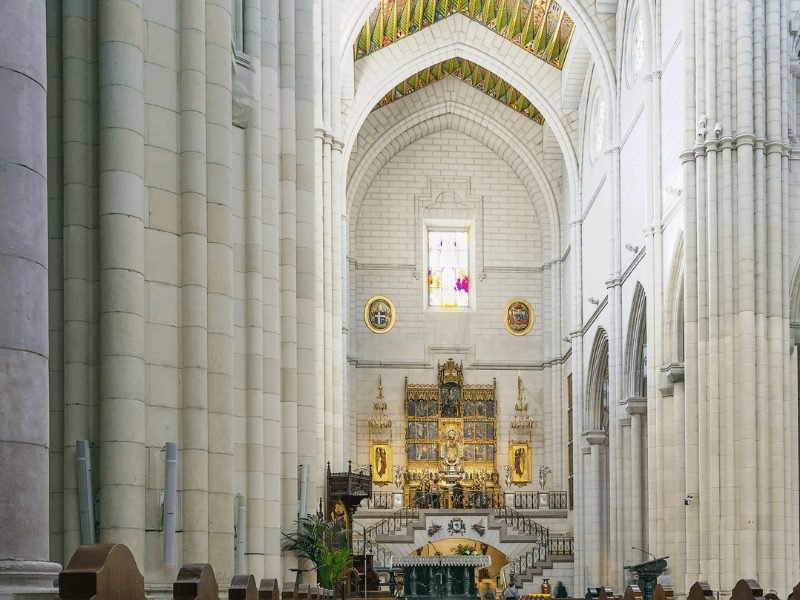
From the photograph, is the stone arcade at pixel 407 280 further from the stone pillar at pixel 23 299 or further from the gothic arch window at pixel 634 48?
the gothic arch window at pixel 634 48

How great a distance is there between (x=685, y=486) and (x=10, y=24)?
72.0 feet

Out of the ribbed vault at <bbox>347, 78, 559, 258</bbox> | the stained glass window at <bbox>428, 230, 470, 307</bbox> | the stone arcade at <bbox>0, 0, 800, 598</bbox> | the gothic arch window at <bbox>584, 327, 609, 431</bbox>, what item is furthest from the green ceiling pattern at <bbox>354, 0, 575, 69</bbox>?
the gothic arch window at <bbox>584, 327, 609, 431</bbox>

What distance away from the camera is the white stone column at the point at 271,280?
42.3ft

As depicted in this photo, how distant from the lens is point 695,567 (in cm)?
2305

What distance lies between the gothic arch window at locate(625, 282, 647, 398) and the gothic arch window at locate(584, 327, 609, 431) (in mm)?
4225

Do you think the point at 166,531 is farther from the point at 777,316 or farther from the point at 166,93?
the point at 777,316

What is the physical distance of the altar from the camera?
82.8 feet

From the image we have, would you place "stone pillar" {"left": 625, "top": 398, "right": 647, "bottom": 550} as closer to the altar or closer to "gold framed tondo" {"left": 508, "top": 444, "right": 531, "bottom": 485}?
the altar

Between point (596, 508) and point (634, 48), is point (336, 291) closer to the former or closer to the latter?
point (634, 48)

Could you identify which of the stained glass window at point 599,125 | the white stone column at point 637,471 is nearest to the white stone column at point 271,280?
the white stone column at point 637,471

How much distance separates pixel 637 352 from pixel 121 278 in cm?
2318

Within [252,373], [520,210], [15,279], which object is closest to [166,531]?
[252,373]

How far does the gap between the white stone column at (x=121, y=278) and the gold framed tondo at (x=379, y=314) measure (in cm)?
3262

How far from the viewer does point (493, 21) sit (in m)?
37.0
